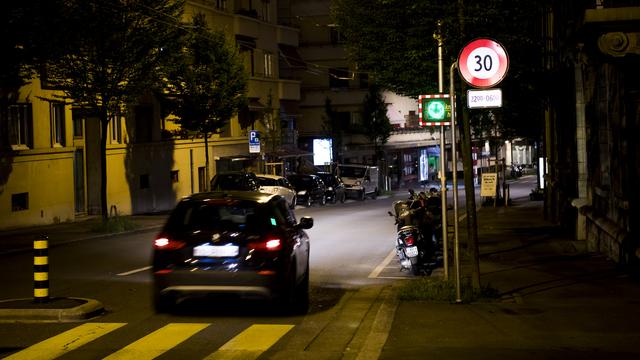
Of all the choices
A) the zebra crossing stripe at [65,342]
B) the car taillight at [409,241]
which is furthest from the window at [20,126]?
the zebra crossing stripe at [65,342]

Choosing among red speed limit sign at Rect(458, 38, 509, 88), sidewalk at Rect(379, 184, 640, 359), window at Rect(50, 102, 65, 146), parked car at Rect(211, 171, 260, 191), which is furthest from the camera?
parked car at Rect(211, 171, 260, 191)

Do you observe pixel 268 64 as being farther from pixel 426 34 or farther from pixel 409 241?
pixel 426 34

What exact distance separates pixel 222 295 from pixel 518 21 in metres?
7.72

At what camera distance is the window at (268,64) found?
51.7 m

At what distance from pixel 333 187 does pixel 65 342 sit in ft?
125

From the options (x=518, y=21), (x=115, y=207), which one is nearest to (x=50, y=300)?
(x=518, y=21)

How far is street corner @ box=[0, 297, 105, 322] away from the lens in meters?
11.5

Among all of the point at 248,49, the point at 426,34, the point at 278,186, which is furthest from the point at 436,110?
the point at 248,49

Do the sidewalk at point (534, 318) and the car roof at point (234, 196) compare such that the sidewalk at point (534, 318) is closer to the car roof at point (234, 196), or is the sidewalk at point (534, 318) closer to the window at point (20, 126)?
the car roof at point (234, 196)

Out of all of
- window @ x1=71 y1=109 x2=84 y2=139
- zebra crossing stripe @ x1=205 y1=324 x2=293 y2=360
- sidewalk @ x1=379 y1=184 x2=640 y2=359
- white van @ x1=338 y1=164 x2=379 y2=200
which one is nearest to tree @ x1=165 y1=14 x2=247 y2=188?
window @ x1=71 y1=109 x2=84 y2=139

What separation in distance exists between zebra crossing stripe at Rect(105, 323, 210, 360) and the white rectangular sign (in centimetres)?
469

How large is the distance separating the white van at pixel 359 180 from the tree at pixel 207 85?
13827 millimetres

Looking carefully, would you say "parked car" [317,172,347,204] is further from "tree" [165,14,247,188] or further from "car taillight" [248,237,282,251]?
"car taillight" [248,237,282,251]

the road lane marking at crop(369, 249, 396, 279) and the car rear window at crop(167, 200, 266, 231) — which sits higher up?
the car rear window at crop(167, 200, 266, 231)
